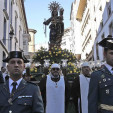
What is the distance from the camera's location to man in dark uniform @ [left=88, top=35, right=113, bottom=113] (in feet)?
9.14

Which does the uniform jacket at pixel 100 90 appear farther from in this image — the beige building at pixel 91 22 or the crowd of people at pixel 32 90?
the beige building at pixel 91 22

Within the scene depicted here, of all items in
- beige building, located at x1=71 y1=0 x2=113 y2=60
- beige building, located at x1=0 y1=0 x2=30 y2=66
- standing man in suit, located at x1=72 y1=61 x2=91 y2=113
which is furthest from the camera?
beige building, located at x1=71 y1=0 x2=113 y2=60

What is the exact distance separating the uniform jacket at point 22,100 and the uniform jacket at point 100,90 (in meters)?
0.68

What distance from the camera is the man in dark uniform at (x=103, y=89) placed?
279 cm

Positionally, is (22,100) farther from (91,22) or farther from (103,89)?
(91,22)

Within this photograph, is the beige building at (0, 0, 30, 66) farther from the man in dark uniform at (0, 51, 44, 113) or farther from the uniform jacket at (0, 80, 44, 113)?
the uniform jacket at (0, 80, 44, 113)

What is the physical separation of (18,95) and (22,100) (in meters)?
0.08

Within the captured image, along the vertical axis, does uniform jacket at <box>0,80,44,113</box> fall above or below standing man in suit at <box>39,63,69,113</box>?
above

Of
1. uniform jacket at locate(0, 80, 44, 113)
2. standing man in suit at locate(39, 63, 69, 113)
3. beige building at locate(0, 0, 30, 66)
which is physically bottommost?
standing man in suit at locate(39, 63, 69, 113)

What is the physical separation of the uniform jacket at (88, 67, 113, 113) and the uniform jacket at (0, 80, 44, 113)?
68cm

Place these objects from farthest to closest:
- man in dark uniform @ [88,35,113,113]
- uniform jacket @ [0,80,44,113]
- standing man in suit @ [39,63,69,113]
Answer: standing man in suit @ [39,63,69,113] < man in dark uniform @ [88,35,113,113] < uniform jacket @ [0,80,44,113]

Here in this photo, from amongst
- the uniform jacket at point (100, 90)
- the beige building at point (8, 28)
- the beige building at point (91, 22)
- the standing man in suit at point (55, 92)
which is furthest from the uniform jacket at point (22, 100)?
the beige building at point (91, 22)

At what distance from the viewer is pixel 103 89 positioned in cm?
284

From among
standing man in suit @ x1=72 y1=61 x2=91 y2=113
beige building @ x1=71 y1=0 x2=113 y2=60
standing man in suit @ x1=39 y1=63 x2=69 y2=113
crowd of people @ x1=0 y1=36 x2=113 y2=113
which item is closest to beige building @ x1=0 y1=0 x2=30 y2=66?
standing man in suit @ x1=39 y1=63 x2=69 y2=113
